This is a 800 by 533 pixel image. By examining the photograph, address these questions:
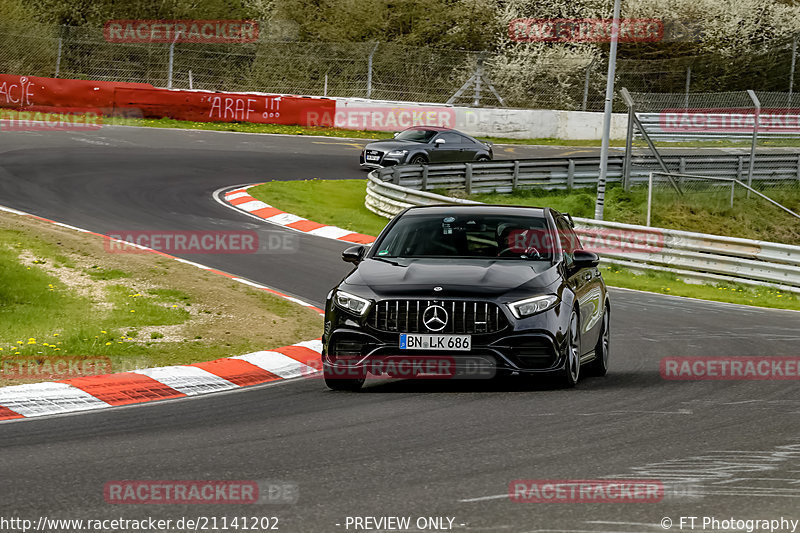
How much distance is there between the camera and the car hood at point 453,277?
9398mm

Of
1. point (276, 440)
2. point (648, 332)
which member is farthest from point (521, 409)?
point (648, 332)

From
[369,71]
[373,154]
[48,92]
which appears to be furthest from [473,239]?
[369,71]

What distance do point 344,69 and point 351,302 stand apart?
35.9 m

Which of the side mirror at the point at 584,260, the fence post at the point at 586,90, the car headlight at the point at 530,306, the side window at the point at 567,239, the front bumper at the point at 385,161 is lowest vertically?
the front bumper at the point at 385,161

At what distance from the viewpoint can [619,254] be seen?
73.2ft

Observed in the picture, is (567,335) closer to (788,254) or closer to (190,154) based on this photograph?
(788,254)

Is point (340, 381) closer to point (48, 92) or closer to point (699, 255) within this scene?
point (699, 255)

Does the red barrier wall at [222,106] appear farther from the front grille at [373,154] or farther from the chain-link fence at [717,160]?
the chain-link fence at [717,160]

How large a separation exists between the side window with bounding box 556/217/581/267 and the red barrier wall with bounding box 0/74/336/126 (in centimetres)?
2824

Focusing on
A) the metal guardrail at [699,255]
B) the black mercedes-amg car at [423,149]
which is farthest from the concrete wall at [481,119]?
the metal guardrail at [699,255]

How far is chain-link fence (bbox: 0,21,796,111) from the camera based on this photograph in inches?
1700

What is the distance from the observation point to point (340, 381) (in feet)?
32.0

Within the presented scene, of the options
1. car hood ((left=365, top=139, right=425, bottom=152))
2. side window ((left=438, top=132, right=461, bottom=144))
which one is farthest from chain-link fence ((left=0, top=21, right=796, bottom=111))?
car hood ((left=365, top=139, right=425, bottom=152))

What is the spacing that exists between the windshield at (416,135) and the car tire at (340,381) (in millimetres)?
24201
